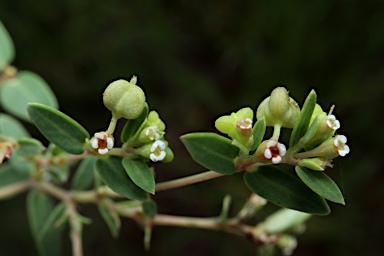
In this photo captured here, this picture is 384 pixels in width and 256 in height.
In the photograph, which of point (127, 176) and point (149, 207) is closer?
point (127, 176)

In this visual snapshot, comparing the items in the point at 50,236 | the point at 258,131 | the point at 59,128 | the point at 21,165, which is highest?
the point at 258,131

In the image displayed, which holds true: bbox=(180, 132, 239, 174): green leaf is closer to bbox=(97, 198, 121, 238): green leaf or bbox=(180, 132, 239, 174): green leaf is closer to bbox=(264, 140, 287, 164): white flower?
bbox=(264, 140, 287, 164): white flower

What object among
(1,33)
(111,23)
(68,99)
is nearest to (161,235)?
(68,99)

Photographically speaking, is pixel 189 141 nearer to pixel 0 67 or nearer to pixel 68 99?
pixel 0 67

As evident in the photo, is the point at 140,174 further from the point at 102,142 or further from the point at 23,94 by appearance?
the point at 23,94

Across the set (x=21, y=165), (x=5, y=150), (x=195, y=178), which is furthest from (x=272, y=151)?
(x=21, y=165)

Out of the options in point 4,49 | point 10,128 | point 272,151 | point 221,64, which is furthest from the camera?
point 221,64

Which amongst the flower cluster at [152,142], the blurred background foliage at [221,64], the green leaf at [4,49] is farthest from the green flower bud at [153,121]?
the blurred background foliage at [221,64]

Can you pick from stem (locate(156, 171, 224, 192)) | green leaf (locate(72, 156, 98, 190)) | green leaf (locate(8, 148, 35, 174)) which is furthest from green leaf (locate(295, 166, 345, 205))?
green leaf (locate(8, 148, 35, 174))
